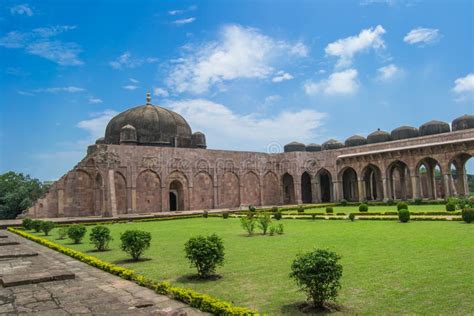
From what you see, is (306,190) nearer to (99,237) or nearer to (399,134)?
(399,134)

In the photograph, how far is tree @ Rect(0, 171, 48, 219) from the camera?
122ft

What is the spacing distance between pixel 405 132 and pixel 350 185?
7678 mm

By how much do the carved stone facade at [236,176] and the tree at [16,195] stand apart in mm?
9077

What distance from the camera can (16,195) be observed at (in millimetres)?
38156

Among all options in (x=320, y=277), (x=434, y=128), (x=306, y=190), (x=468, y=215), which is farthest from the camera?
(x=306, y=190)

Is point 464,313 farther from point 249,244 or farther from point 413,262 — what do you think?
point 249,244

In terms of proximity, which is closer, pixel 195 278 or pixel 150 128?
pixel 195 278

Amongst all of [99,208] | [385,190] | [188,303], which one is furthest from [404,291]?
[385,190]

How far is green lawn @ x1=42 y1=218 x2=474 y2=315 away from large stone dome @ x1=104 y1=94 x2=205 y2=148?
22.6m

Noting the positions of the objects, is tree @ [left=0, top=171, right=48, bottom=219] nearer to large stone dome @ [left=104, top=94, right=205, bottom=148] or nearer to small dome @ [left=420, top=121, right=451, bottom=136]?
large stone dome @ [left=104, top=94, right=205, bottom=148]

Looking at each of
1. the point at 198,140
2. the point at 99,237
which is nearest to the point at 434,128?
the point at 198,140

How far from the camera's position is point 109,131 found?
34.8 m

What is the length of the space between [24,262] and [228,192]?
2689cm

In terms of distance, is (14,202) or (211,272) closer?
(211,272)
